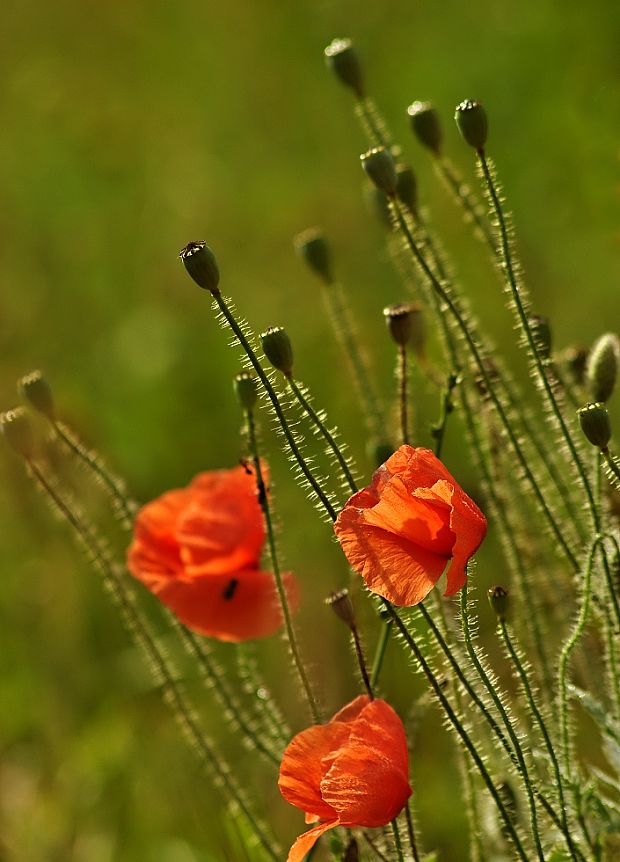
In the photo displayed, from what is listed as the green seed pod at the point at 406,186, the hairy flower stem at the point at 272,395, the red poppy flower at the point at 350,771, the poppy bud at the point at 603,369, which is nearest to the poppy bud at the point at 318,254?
the green seed pod at the point at 406,186

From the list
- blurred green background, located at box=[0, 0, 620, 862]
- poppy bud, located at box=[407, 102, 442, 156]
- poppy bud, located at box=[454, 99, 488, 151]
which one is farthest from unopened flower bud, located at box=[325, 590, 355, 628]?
blurred green background, located at box=[0, 0, 620, 862]

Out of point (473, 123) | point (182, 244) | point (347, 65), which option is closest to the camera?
point (473, 123)

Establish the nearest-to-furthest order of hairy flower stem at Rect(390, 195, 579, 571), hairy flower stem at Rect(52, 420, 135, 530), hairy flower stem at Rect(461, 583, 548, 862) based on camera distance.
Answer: hairy flower stem at Rect(461, 583, 548, 862) → hairy flower stem at Rect(390, 195, 579, 571) → hairy flower stem at Rect(52, 420, 135, 530)

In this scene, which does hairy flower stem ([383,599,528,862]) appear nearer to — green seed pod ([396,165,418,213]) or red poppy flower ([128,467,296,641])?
red poppy flower ([128,467,296,641])

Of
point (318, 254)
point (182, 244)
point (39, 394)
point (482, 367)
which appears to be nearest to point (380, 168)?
point (482, 367)

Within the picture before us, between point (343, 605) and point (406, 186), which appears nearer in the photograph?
point (343, 605)

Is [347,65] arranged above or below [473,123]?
above

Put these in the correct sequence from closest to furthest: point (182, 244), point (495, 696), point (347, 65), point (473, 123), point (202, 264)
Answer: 1. point (495, 696)
2. point (202, 264)
3. point (473, 123)
4. point (347, 65)
5. point (182, 244)

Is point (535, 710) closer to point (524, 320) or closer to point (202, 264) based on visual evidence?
point (524, 320)
